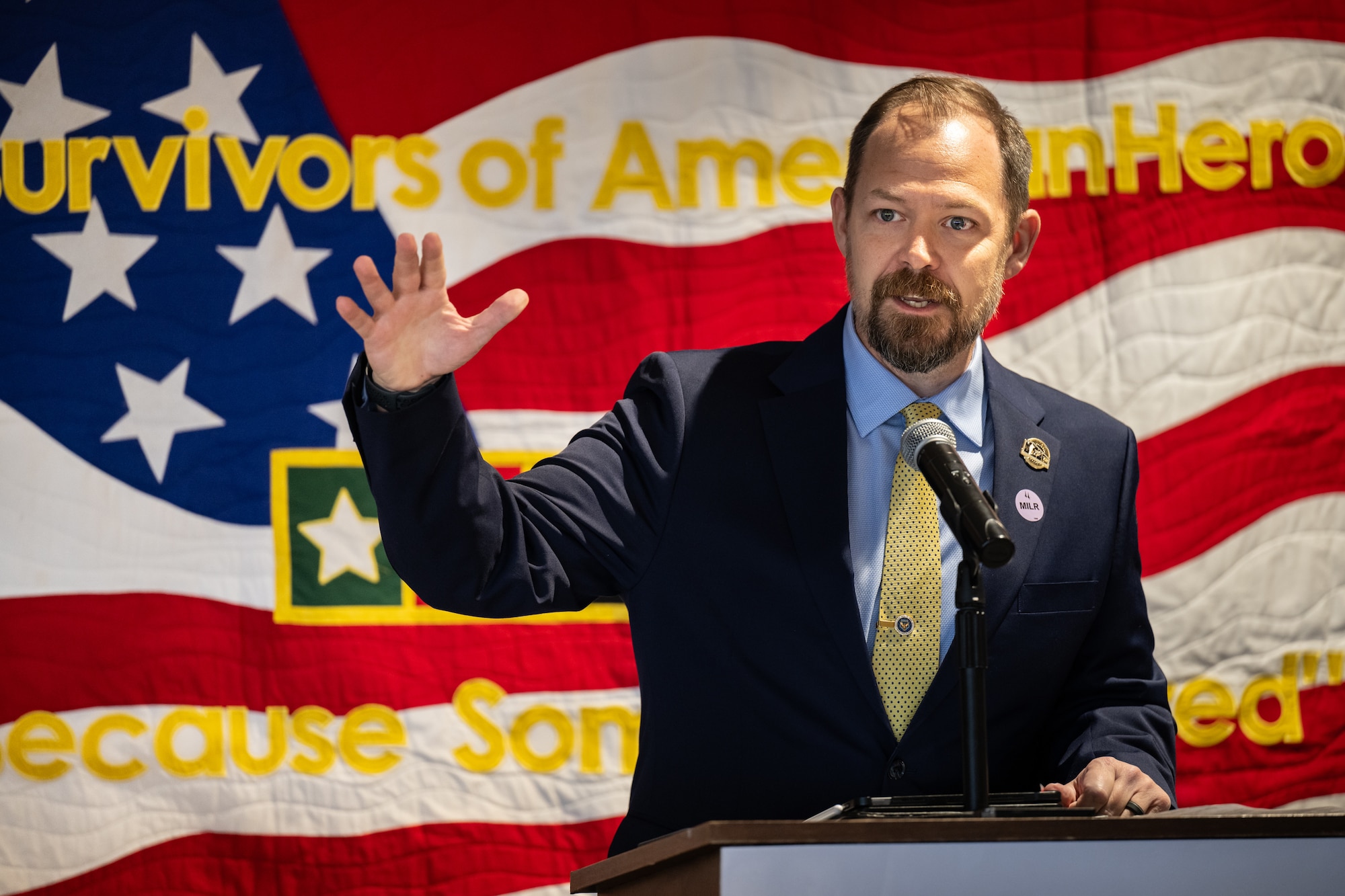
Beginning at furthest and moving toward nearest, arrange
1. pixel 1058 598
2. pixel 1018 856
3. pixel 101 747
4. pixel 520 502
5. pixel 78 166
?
pixel 78 166, pixel 101 747, pixel 1058 598, pixel 520 502, pixel 1018 856

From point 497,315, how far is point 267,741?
1412 millimetres

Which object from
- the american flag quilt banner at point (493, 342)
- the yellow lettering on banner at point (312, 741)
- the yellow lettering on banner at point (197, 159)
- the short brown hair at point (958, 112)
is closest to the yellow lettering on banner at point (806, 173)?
the american flag quilt banner at point (493, 342)

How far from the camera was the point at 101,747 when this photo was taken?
89.3 inches

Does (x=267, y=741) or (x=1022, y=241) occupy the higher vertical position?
(x=1022, y=241)

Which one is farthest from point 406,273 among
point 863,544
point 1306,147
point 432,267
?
point 1306,147

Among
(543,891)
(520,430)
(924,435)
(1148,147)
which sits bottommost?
(543,891)

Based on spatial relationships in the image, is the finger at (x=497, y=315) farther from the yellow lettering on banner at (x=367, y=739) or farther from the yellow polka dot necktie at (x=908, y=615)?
the yellow lettering on banner at (x=367, y=739)

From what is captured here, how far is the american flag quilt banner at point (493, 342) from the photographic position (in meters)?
2.29

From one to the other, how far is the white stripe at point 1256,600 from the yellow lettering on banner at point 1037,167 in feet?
2.59

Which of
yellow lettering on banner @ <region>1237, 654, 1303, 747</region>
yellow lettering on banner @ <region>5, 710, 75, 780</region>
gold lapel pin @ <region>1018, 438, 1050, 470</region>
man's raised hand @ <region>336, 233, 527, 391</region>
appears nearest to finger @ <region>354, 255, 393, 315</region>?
man's raised hand @ <region>336, 233, 527, 391</region>

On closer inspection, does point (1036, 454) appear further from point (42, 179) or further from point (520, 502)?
point (42, 179)

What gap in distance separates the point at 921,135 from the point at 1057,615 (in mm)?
631

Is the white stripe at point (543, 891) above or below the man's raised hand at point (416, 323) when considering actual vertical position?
below

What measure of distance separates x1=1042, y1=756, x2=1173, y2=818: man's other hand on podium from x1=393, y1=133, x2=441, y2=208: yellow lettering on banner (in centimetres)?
Result: 165
